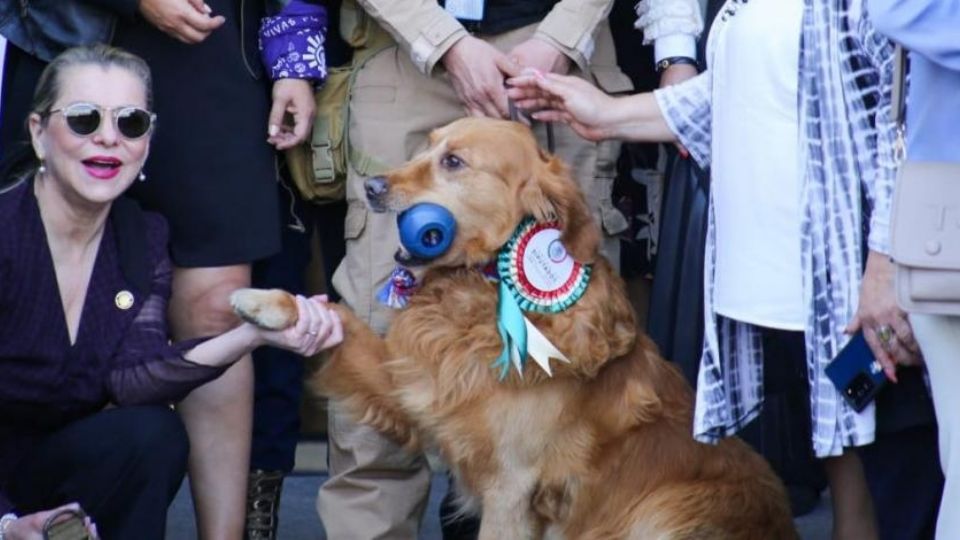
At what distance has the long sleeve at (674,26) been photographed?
4648mm

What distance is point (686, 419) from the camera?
429 centimetres

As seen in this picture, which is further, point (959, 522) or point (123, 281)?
point (123, 281)

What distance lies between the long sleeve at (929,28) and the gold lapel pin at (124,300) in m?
2.04

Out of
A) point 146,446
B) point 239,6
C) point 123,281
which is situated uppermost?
point 239,6

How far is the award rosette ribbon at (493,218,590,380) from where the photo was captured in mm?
4047

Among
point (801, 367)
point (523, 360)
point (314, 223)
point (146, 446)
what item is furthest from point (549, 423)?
point (314, 223)

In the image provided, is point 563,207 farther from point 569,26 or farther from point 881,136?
point 881,136

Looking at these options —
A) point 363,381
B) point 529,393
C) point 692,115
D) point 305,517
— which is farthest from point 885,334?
point 305,517

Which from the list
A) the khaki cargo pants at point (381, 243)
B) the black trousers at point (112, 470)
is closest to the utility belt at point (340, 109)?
the khaki cargo pants at point (381, 243)

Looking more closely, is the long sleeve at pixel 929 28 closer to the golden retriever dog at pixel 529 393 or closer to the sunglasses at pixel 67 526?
the golden retriever dog at pixel 529 393

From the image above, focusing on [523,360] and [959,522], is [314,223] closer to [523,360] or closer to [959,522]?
[523,360]

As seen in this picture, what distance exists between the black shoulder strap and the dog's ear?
94 centimetres

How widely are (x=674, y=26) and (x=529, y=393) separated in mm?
1131

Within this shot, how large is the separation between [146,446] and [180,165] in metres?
0.74
